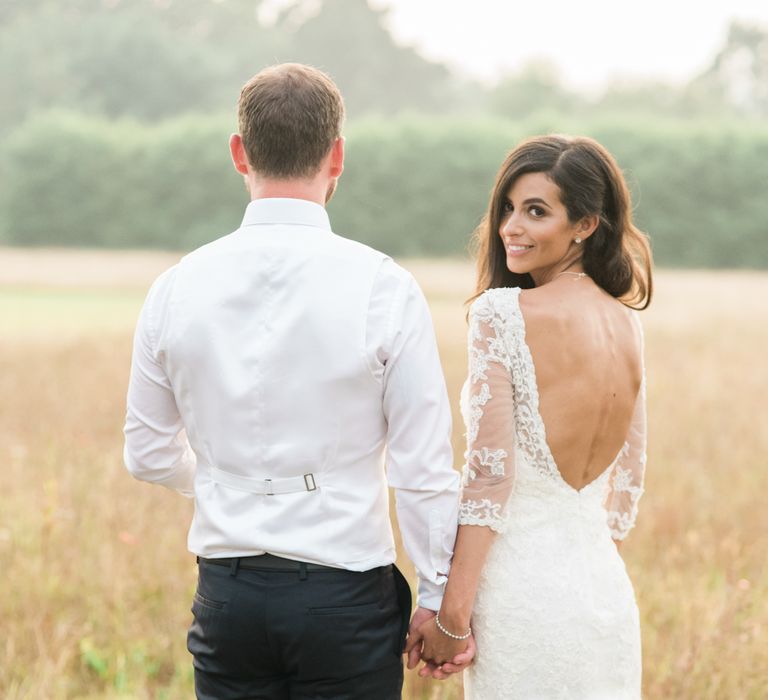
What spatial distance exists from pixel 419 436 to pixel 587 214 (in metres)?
0.72

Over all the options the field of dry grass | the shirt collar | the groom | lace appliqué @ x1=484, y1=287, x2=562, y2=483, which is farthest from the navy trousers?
the field of dry grass

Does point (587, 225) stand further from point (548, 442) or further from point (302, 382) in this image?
point (302, 382)

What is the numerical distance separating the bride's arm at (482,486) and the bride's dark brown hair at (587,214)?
29 cm

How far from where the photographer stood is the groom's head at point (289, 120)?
2273 millimetres

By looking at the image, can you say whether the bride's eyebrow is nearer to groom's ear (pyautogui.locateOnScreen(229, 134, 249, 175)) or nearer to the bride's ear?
the bride's ear

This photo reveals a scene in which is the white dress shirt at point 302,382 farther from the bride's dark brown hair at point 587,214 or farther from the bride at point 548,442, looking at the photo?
the bride's dark brown hair at point 587,214

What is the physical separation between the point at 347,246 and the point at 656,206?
42.4 meters

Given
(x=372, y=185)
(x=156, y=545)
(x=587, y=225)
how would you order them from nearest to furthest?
(x=587, y=225)
(x=156, y=545)
(x=372, y=185)

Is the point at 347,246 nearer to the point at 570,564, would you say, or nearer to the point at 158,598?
the point at 570,564

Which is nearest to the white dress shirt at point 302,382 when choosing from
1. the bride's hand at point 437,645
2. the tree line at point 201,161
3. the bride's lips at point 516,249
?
the bride's hand at point 437,645

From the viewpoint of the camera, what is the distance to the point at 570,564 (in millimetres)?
2621

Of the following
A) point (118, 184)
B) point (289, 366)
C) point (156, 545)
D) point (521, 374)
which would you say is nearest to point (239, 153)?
point (289, 366)

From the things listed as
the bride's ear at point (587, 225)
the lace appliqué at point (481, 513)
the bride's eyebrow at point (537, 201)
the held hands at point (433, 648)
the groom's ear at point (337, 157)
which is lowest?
the held hands at point (433, 648)

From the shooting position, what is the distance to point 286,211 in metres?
2.35
